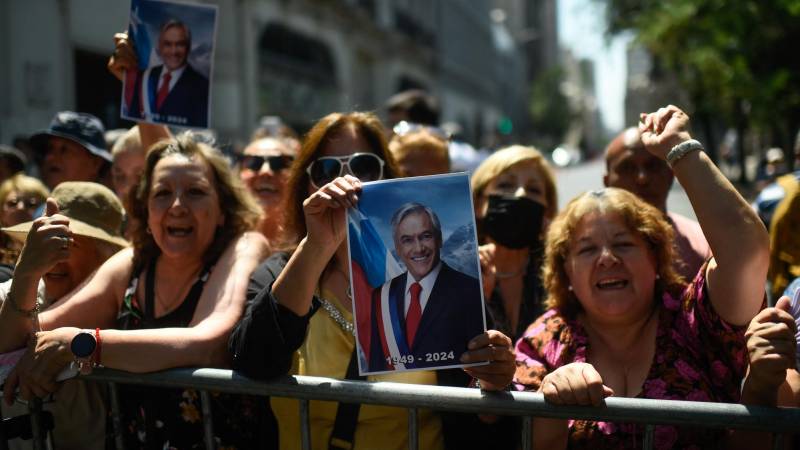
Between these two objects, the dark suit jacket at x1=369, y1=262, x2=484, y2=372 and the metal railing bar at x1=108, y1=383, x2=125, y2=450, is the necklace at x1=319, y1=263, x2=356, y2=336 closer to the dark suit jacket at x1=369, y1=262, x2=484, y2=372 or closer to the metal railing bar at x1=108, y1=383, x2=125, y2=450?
the dark suit jacket at x1=369, y1=262, x2=484, y2=372

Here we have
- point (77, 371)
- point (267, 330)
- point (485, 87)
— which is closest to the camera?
point (267, 330)

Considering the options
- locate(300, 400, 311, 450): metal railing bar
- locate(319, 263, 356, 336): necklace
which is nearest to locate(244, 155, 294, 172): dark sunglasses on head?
locate(319, 263, 356, 336): necklace

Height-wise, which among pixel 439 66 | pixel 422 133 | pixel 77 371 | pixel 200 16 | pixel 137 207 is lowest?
pixel 77 371

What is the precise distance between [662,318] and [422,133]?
2.11 metres

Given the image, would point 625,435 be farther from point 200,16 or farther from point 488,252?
point 200,16

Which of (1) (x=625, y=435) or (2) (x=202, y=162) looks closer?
(1) (x=625, y=435)

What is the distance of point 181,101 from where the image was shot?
3.42 metres

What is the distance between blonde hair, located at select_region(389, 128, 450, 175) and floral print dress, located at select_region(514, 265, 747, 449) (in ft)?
6.07

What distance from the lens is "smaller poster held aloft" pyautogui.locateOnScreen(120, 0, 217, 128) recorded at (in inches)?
133

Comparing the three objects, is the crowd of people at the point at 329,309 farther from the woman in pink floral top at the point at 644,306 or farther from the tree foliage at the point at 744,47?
the tree foliage at the point at 744,47

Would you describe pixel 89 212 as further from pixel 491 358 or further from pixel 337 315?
pixel 491 358

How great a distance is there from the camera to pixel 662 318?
258cm

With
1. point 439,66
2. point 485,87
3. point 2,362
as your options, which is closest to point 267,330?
point 2,362

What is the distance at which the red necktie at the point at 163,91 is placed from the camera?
11.2 ft
